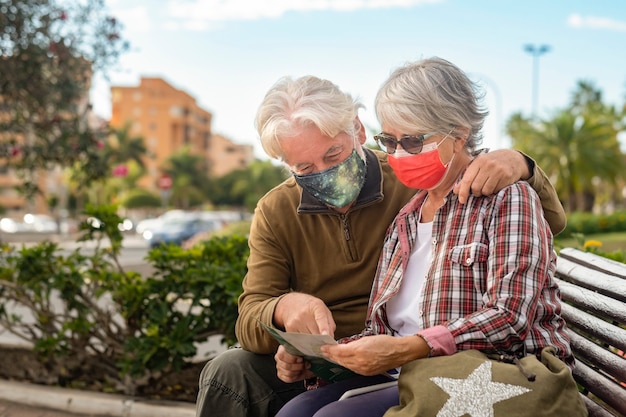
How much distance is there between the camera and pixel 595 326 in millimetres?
2242

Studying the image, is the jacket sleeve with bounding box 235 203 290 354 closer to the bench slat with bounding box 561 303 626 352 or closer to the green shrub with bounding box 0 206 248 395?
the bench slat with bounding box 561 303 626 352

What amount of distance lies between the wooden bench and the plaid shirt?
0.12 metres

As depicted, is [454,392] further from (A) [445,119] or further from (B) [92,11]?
(B) [92,11]

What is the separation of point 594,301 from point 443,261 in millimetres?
574

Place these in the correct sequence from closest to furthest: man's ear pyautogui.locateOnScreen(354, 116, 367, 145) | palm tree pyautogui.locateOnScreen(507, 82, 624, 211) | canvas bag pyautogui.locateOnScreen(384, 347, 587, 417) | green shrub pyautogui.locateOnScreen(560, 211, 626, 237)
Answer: canvas bag pyautogui.locateOnScreen(384, 347, 587, 417) < man's ear pyautogui.locateOnScreen(354, 116, 367, 145) < green shrub pyautogui.locateOnScreen(560, 211, 626, 237) < palm tree pyautogui.locateOnScreen(507, 82, 624, 211)

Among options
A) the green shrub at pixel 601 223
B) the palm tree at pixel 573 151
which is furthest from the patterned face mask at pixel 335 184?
the palm tree at pixel 573 151

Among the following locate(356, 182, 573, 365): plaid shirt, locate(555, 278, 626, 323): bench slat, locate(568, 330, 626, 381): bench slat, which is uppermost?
locate(356, 182, 573, 365): plaid shirt

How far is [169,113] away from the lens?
89.9m

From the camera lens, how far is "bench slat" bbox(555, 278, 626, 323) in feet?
6.96

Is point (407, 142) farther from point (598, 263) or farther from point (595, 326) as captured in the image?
point (598, 263)

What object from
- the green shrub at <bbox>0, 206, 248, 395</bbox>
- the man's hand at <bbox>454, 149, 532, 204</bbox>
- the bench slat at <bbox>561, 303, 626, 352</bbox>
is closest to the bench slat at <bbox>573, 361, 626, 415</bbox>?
the bench slat at <bbox>561, 303, 626, 352</bbox>

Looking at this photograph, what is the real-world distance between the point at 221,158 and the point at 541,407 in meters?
110

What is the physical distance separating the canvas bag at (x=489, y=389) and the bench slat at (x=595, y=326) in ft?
1.27

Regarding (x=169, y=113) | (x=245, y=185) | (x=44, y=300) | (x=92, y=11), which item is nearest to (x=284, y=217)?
(x=44, y=300)
